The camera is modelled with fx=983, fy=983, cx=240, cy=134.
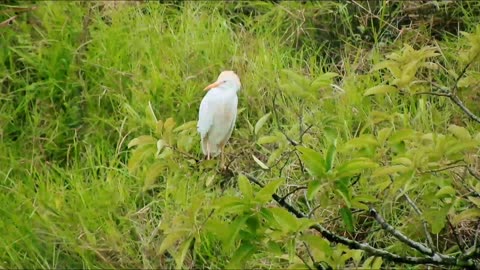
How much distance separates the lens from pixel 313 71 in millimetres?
4199

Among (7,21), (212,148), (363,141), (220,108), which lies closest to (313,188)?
(363,141)

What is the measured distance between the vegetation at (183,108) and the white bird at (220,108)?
12 centimetres

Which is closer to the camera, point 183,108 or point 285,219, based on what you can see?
point 285,219

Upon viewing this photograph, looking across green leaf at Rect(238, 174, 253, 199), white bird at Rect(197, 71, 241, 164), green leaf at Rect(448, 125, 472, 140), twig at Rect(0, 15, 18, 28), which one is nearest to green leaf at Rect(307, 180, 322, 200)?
green leaf at Rect(238, 174, 253, 199)

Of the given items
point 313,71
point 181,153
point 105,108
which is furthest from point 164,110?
point 181,153

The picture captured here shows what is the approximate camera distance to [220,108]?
3162 mm

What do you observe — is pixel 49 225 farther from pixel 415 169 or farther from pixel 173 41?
pixel 415 169

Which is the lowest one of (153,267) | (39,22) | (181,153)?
(153,267)

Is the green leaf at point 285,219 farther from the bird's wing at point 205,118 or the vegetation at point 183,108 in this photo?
the bird's wing at point 205,118

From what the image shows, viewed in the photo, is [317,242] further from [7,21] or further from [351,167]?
[7,21]

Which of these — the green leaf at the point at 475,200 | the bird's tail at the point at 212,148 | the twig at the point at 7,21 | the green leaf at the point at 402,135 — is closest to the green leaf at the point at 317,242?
the green leaf at the point at 402,135

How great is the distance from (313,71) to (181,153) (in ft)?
6.03

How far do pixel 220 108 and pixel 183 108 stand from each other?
1.01 m

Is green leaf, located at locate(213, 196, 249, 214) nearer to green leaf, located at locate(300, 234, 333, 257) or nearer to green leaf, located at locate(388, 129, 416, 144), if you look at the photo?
green leaf, located at locate(300, 234, 333, 257)
